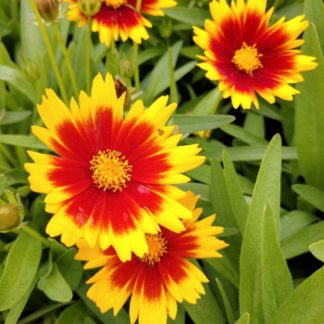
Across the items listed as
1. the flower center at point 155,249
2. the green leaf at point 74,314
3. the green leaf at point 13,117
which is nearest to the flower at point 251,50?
the flower center at point 155,249

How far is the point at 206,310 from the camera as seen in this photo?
1.12m

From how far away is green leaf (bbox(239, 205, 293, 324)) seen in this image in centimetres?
97

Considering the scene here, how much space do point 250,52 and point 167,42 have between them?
0.41 m

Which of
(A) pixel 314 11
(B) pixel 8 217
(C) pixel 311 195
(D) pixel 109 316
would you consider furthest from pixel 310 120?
(B) pixel 8 217

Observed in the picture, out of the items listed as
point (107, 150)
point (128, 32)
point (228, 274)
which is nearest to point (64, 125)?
point (107, 150)

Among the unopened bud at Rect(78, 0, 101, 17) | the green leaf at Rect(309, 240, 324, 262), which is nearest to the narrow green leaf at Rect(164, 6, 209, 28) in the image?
the unopened bud at Rect(78, 0, 101, 17)

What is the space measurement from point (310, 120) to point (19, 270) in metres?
0.72

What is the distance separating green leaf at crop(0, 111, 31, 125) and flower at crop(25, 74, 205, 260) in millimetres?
365

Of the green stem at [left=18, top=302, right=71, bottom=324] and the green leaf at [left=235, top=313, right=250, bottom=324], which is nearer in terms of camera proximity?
the green leaf at [left=235, top=313, right=250, bottom=324]

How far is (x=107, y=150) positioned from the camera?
103 centimetres

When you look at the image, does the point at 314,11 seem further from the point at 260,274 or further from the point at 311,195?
the point at 260,274

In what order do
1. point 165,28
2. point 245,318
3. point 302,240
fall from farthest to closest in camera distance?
point 165,28 < point 302,240 < point 245,318

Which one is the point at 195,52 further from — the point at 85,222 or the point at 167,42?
the point at 85,222

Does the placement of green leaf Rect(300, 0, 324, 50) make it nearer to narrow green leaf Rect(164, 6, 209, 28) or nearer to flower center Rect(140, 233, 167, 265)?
narrow green leaf Rect(164, 6, 209, 28)
